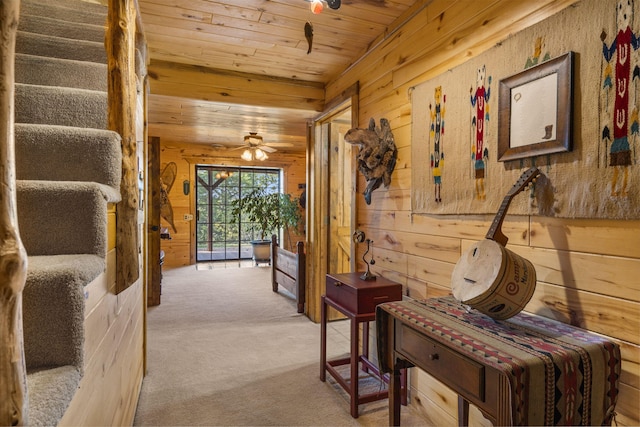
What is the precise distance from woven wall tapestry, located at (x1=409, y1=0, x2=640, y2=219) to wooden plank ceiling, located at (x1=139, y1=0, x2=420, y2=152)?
2.55ft

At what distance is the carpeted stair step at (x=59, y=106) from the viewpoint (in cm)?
147

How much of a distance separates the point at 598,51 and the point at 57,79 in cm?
230

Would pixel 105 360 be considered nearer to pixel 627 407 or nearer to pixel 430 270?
pixel 430 270

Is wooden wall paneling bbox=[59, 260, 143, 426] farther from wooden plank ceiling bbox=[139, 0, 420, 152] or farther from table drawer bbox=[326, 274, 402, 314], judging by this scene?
wooden plank ceiling bbox=[139, 0, 420, 152]

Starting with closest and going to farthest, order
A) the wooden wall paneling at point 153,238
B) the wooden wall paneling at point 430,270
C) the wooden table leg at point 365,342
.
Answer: the wooden wall paneling at point 430,270, the wooden table leg at point 365,342, the wooden wall paneling at point 153,238

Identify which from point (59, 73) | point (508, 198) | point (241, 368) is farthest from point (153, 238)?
point (508, 198)

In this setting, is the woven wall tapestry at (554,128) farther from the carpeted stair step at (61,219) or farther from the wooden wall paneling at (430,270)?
the carpeted stair step at (61,219)

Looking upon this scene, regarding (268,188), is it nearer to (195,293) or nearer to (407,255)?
(195,293)

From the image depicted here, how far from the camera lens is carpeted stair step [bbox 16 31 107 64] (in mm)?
1891

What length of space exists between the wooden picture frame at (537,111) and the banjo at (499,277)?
0.11 m

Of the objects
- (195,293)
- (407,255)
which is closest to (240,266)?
(195,293)

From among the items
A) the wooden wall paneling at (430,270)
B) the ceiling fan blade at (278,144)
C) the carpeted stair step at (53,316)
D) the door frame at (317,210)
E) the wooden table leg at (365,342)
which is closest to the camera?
the carpeted stair step at (53,316)

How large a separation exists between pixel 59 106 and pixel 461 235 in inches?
75.5

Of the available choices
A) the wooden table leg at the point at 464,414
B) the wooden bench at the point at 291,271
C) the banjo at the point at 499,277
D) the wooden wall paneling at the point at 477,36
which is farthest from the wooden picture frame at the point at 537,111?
the wooden bench at the point at 291,271
